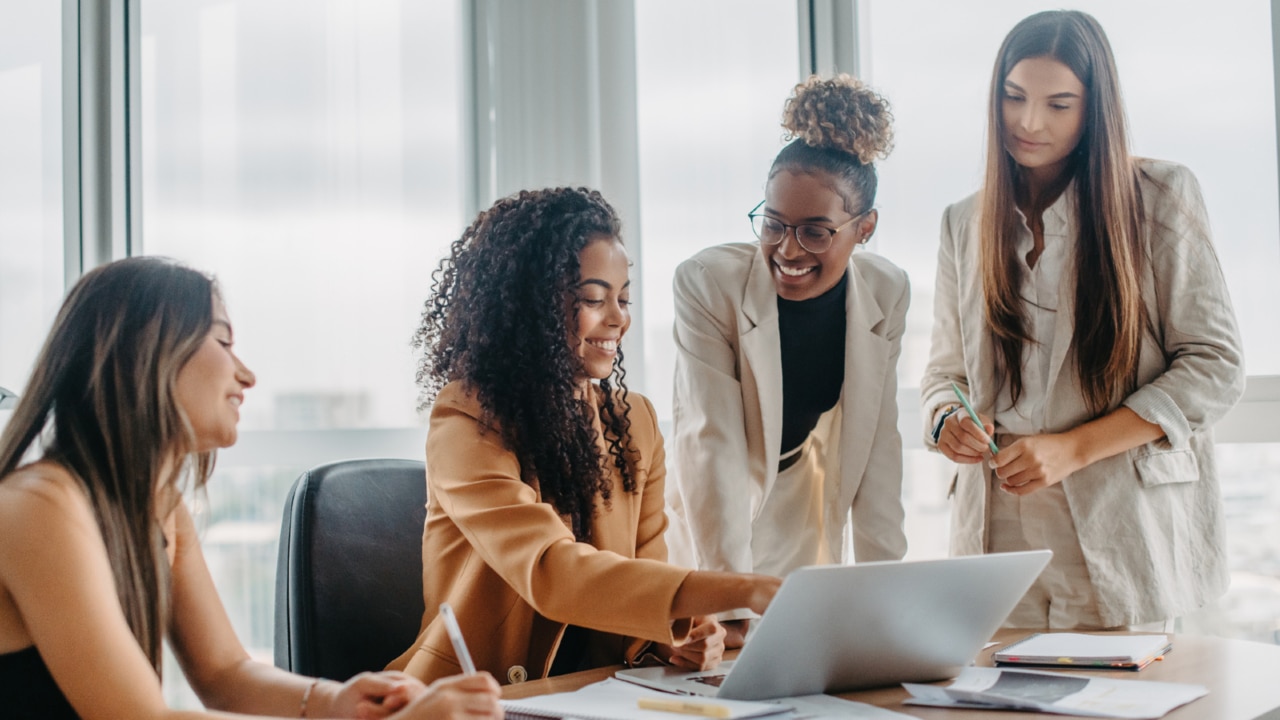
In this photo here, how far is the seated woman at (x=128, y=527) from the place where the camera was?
1.02 metres

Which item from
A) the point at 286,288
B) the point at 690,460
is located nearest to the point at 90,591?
the point at 690,460

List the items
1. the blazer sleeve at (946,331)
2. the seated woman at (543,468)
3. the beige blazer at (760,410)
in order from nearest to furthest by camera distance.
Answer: the seated woman at (543,468) < the beige blazer at (760,410) < the blazer sleeve at (946,331)

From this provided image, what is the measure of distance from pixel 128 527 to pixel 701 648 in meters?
0.69

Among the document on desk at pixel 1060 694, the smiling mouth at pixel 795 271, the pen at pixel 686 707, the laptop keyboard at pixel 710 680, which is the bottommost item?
the laptop keyboard at pixel 710 680

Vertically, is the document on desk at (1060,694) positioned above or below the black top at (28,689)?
below

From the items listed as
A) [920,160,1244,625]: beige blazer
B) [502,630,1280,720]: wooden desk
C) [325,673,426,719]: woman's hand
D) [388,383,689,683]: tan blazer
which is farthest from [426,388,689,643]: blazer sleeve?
[920,160,1244,625]: beige blazer

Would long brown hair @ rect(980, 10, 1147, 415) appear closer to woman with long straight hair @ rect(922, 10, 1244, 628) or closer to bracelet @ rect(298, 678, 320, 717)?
woman with long straight hair @ rect(922, 10, 1244, 628)

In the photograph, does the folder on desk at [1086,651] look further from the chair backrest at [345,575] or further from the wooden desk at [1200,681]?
the chair backrest at [345,575]

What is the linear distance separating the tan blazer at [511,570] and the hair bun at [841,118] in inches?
25.2

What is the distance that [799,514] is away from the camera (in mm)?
1950

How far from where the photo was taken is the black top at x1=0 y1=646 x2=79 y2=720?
1.05 metres

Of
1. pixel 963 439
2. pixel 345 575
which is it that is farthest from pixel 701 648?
pixel 963 439

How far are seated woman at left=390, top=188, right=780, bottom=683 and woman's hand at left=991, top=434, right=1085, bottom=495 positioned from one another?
553 millimetres

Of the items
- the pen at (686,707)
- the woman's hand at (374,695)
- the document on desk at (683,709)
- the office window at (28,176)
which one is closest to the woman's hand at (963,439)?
the document on desk at (683,709)
